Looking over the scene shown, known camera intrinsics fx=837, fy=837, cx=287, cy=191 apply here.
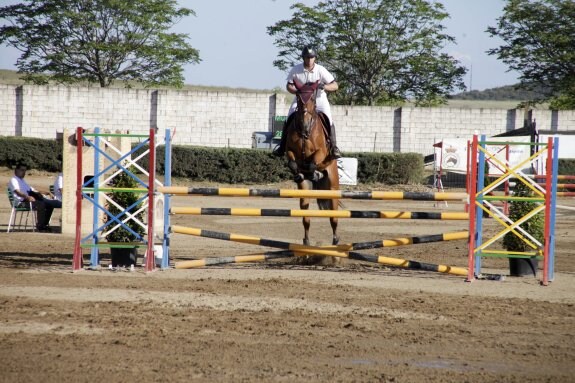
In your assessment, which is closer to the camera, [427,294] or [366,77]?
[427,294]

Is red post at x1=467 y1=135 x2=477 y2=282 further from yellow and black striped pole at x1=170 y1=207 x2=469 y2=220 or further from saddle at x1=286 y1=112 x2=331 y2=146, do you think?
saddle at x1=286 y1=112 x2=331 y2=146

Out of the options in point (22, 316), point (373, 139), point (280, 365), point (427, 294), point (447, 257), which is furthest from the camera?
point (373, 139)

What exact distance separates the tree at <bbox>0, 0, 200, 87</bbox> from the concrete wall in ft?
27.4

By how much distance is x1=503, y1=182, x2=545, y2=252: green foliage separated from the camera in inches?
441

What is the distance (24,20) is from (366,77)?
64.4ft

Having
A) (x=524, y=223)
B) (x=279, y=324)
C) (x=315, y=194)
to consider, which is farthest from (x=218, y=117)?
(x=279, y=324)

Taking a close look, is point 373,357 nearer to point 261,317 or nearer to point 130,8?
point 261,317

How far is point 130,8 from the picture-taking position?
4725 cm

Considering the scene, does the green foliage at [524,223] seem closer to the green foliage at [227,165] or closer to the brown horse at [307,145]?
the brown horse at [307,145]

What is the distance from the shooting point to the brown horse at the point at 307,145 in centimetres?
1212

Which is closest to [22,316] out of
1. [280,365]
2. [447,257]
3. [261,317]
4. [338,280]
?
[261,317]

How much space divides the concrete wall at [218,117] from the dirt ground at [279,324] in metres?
26.5

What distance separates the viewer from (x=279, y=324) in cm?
773

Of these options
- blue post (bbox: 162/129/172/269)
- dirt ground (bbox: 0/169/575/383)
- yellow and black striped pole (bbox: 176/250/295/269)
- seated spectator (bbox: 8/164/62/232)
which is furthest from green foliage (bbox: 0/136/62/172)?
yellow and black striped pole (bbox: 176/250/295/269)
